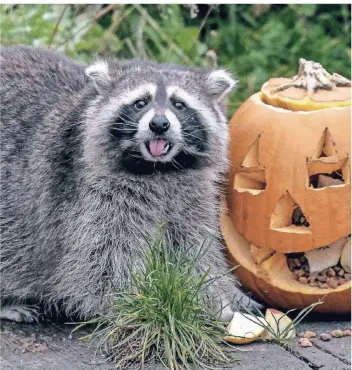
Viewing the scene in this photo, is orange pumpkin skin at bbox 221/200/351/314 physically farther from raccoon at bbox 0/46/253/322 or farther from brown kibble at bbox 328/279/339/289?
raccoon at bbox 0/46/253/322

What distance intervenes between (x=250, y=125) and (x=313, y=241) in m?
0.71

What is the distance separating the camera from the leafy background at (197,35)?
7.04 m

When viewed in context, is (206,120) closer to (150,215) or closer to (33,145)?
(150,215)

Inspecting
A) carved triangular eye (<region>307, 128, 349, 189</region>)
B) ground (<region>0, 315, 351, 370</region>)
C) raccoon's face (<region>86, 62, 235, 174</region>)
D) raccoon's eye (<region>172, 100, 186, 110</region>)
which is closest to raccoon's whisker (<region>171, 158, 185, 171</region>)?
raccoon's face (<region>86, 62, 235, 174</region>)

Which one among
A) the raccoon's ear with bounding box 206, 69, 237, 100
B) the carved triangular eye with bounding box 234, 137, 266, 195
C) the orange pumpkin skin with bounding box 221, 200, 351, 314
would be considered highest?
the raccoon's ear with bounding box 206, 69, 237, 100

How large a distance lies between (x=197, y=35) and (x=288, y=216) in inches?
104

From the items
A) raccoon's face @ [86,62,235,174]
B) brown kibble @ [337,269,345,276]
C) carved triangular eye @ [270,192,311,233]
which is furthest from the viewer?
brown kibble @ [337,269,345,276]

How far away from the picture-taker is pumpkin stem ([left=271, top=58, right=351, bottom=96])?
469 cm

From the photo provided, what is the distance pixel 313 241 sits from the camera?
4566 mm

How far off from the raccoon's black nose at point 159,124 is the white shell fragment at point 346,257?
1.20 m

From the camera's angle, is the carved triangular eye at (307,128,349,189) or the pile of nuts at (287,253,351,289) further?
the pile of nuts at (287,253,351,289)

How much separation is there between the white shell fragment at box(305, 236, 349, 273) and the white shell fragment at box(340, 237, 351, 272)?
18mm

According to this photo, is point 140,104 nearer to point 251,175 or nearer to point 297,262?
point 251,175

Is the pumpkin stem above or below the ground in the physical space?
above
